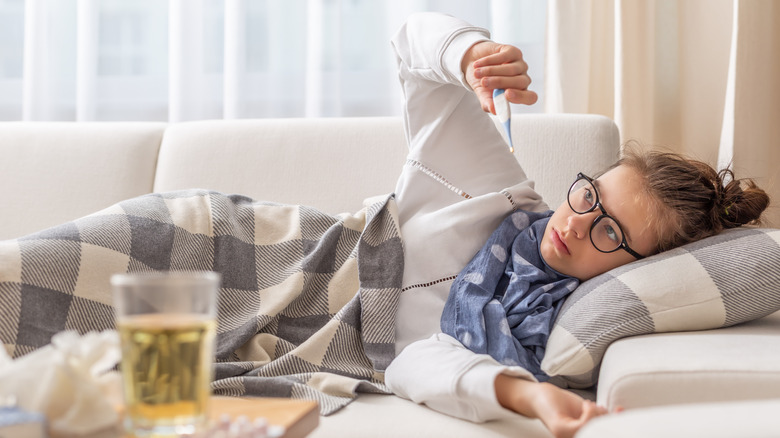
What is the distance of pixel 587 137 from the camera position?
1569 millimetres

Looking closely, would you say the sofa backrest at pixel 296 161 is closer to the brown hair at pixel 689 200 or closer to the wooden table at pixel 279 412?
the brown hair at pixel 689 200

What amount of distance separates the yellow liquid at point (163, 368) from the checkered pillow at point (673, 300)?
636 millimetres

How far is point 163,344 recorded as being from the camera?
520 mm

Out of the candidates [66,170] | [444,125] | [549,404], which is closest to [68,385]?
[549,404]

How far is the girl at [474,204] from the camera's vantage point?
1.08 meters

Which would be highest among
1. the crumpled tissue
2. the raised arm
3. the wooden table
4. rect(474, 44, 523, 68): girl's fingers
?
rect(474, 44, 523, 68): girl's fingers

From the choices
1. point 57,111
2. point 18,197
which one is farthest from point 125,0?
point 18,197

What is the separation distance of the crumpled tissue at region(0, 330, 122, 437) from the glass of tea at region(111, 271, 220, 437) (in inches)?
1.7

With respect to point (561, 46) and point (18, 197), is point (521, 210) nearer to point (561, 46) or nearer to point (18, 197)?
point (561, 46)

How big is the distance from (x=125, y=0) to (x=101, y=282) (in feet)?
5.06

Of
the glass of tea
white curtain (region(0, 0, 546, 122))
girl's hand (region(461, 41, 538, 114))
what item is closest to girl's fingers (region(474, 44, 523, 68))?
girl's hand (region(461, 41, 538, 114))

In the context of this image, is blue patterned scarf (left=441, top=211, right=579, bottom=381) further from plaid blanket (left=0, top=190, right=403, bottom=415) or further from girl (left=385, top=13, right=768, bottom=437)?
plaid blanket (left=0, top=190, right=403, bottom=415)

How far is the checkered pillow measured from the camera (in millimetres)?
1021

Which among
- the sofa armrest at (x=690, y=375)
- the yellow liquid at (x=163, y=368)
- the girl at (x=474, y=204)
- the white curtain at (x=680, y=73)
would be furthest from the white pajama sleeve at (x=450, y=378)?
the white curtain at (x=680, y=73)
